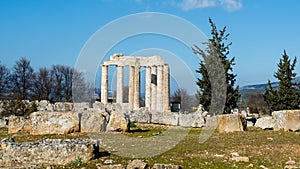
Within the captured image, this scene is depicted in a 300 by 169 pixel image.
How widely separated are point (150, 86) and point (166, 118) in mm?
25064

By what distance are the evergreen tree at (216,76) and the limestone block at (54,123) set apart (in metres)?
15.2

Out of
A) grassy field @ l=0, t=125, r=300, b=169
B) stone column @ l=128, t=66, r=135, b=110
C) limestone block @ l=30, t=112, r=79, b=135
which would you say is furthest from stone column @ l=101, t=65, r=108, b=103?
grassy field @ l=0, t=125, r=300, b=169

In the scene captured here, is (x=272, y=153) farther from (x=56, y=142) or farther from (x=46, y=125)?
(x=46, y=125)

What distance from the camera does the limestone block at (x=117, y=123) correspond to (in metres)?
20.3

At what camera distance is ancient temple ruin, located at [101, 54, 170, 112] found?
1990 inches

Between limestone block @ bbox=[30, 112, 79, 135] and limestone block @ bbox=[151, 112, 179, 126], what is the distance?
423 inches

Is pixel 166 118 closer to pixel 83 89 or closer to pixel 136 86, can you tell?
pixel 136 86

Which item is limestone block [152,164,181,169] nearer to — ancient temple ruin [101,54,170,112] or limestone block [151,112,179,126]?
limestone block [151,112,179,126]

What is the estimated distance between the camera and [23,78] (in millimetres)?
63375

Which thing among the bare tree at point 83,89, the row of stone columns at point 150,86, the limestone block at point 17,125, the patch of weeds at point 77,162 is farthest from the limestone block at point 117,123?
the bare tree at point 83,89

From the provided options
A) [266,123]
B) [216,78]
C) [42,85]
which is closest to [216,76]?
[216,78]

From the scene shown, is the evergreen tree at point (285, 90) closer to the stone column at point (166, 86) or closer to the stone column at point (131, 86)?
the stone column at point (166, 86)

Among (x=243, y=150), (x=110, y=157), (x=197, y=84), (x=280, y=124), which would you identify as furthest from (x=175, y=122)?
(x=110, y=157)

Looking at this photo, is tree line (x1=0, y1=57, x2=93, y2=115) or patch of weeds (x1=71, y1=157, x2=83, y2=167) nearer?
patch of weeds (x1=71, y1=157, x2=83, y2=167)
